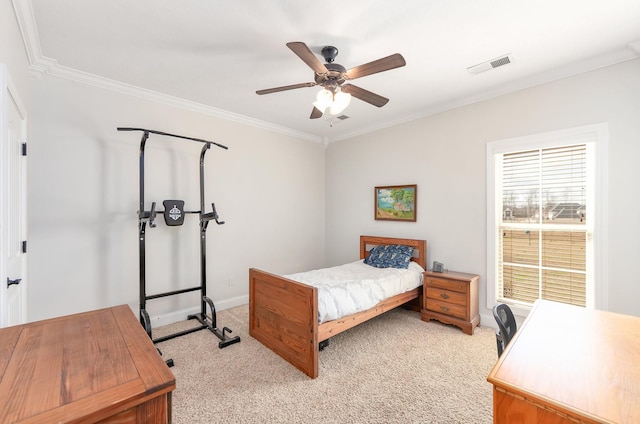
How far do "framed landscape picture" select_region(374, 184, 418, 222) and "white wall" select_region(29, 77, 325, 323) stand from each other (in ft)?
4.94

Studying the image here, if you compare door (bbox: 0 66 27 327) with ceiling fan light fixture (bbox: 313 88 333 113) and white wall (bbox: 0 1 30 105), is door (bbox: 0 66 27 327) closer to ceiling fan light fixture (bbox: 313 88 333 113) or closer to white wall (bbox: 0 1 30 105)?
white wall (bbox: 0 1 30 105)

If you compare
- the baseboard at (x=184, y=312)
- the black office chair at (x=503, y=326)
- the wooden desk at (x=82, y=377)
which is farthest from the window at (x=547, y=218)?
the wooden desk at (x=82, y=377)

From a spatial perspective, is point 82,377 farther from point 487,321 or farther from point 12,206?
point 487,321

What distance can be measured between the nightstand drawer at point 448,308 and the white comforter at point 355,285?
11.5 inches

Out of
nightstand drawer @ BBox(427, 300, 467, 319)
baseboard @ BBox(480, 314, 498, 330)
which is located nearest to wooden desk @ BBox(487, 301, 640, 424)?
nightstand drawer @ BBox(427, 300, 467, 319)

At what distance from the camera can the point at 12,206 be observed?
1.95 metres

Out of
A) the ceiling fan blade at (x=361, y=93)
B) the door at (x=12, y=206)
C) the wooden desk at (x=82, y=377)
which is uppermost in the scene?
the ceiling fan blade at (x=361, y=93)

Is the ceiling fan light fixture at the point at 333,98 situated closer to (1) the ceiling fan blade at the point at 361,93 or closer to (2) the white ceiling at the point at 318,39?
(1) the ceiling fan blade at the point at 361,93

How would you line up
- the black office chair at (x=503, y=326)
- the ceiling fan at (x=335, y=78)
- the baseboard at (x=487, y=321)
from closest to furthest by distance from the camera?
1. the black office chair at (x=503, y=326)
2. the ceiling fan at (x=335, y=78)
3. the baseboard at (x=487, y=321)

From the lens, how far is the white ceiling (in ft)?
6.29

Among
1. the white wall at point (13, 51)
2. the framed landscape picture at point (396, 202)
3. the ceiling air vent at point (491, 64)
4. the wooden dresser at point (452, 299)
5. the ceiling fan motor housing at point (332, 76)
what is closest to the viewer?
the white wall at point (13, 51)

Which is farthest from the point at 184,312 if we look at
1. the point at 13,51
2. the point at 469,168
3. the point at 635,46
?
the point at 635,46

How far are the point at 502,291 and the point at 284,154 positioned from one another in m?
3.61

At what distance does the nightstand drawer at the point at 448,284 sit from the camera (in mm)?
3166
